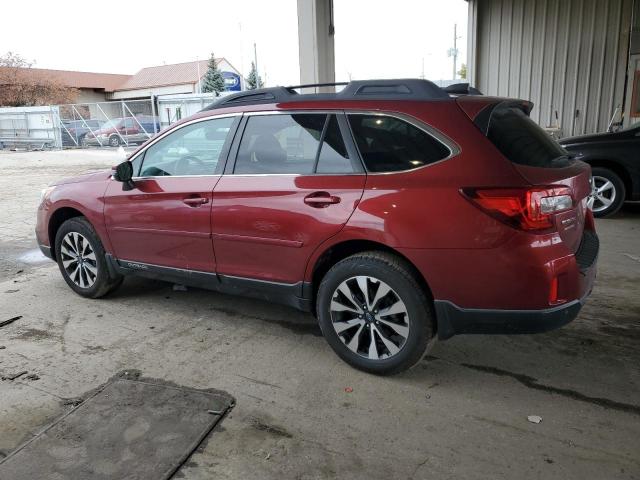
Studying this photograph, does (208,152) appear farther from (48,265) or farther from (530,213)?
(48,265)

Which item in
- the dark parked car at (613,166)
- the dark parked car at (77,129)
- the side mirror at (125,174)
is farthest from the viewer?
the dark parked car at (77,129)

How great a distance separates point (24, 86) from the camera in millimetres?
41219

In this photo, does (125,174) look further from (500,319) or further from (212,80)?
(212,80)

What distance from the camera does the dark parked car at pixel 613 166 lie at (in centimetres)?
792

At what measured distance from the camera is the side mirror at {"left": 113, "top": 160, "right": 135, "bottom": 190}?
4.41 meters

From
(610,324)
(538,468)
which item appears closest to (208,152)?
(538,468)

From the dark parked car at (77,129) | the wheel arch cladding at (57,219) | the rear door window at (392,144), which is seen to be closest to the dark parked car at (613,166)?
the rear door window at (392,144)

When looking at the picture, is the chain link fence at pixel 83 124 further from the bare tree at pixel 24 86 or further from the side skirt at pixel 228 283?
the side skirt at pixel 228 283

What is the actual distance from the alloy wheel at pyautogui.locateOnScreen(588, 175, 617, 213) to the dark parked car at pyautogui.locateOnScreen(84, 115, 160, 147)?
20.4m

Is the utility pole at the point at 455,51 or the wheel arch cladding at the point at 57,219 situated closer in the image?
the wheel arch cladding at the point at 57,219

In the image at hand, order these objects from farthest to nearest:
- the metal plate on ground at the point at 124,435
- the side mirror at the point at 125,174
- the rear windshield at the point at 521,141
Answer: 1. the side mirror at the point at 125,174
2. the rear windshield at the point at 521,141
3. the metal plate on ground at the point at 124,435

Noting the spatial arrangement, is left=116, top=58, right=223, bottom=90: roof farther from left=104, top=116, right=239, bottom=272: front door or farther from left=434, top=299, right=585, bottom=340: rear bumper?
left=434, top=299, right=585, bottom=340: rear bumper

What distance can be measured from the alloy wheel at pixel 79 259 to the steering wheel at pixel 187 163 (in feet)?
4.20

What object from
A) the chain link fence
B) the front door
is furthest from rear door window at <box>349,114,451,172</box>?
the chain link fence
